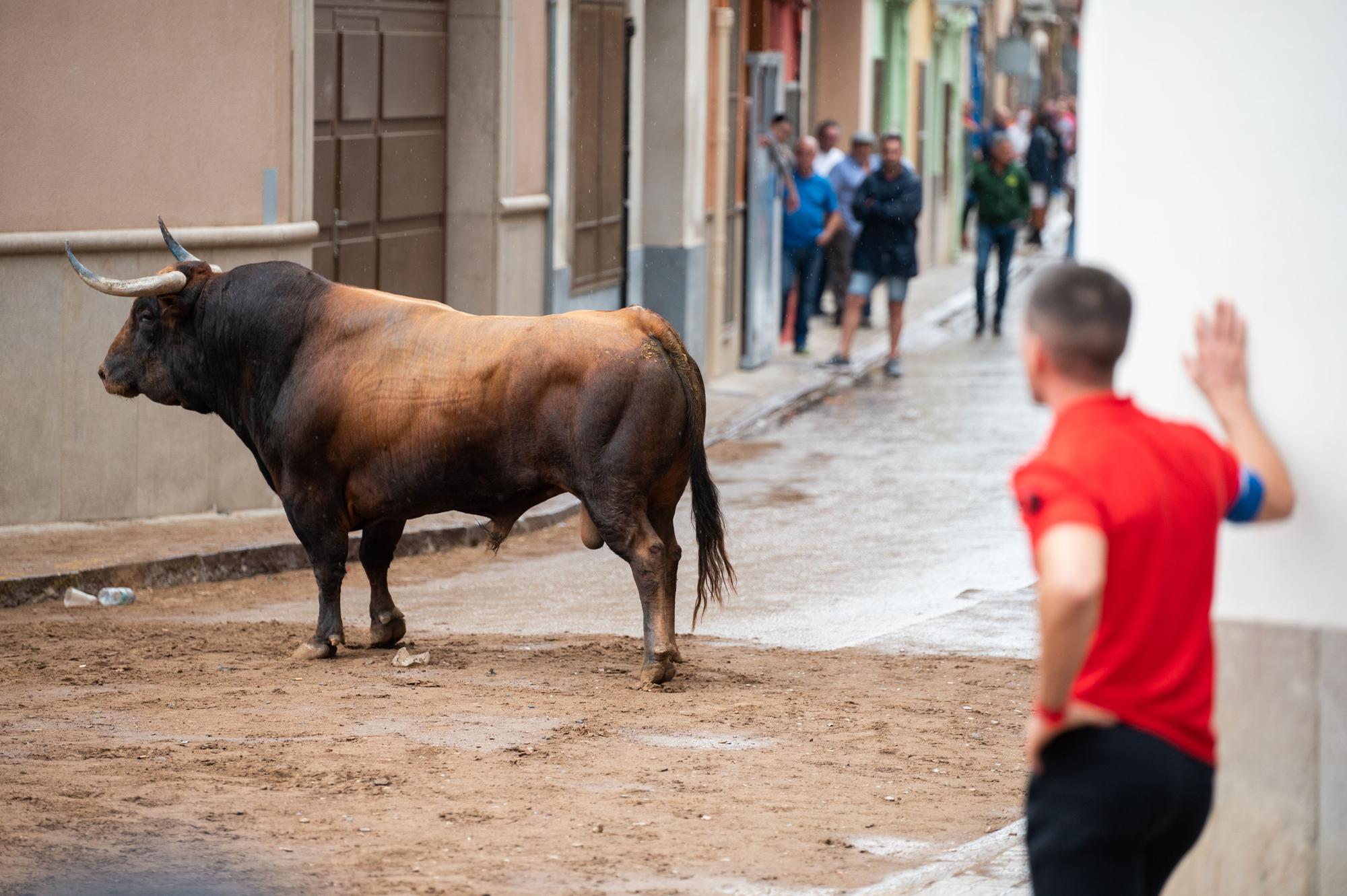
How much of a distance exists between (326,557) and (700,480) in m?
1.57

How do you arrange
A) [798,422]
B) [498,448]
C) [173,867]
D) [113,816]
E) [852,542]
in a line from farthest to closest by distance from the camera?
[798,422] < [852,542] < [498,448] < [113,816] < [173,867]

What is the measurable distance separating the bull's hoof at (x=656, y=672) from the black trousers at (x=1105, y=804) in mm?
4366

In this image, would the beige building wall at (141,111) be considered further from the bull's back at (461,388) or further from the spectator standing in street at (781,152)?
the spectator standing in street at (781,152)

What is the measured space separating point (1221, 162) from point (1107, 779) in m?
1.62

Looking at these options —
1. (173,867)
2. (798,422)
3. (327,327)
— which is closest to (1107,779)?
(173,867)

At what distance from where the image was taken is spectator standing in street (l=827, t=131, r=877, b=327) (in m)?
21.4

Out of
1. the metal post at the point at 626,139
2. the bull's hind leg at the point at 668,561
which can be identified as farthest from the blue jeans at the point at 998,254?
the bull's hind leg at the point at 668,561

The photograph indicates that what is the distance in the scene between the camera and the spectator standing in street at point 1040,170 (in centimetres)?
3434

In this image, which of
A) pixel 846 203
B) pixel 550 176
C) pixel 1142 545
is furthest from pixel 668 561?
pixel 846 203

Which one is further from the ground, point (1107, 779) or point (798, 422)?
point (1107, 779)

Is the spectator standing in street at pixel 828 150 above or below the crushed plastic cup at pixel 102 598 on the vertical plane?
above

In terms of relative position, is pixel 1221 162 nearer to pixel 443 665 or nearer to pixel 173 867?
pixel 173 867

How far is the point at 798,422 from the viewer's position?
17.0 metres

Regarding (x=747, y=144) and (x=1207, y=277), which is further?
(x=747, y=144)
